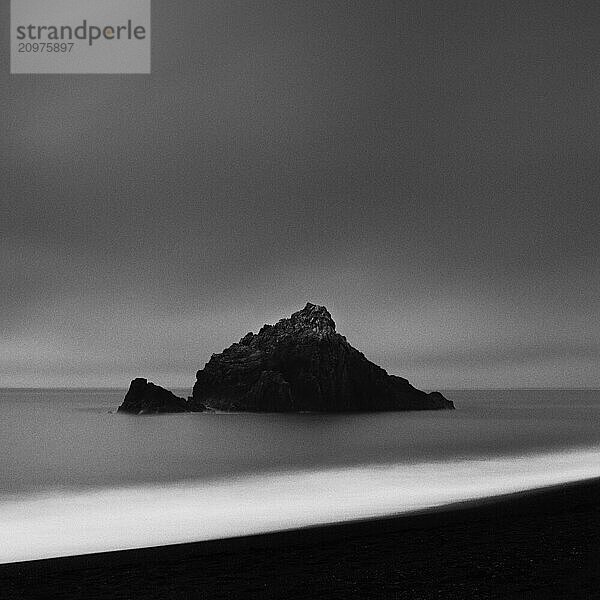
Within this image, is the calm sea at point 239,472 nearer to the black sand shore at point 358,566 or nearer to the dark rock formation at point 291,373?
the black sand shore at point 358,566

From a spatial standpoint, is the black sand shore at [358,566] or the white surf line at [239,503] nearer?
the black sand shore at [358,566]

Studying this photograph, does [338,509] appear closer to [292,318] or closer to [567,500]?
[567,500]

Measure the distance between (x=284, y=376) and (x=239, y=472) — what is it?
5543 centimetres

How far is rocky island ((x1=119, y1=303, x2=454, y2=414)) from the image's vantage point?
286 ft

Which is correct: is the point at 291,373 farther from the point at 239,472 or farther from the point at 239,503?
the point at 239,503

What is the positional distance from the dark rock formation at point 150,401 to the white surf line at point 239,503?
163 ft

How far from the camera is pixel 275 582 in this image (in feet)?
30.1

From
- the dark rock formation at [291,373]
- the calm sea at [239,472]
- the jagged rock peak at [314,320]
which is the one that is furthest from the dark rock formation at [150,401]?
the jagged rock peak at [314,320]

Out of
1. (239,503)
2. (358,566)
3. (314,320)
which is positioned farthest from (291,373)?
(358,566)

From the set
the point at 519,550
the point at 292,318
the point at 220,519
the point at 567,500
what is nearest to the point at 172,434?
the point at 292,318

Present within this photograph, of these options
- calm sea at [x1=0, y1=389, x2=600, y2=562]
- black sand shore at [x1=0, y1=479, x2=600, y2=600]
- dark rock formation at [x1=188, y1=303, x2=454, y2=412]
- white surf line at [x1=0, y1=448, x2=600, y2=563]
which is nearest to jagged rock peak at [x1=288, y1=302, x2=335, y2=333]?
dark rock formation at [x1=188, y1=303, x2=454, y2=412]

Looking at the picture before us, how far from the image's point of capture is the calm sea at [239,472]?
18.0 m

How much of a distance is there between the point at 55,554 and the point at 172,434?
→ 47.2m

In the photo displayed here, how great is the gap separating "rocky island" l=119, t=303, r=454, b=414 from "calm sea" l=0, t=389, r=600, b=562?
12158mm
